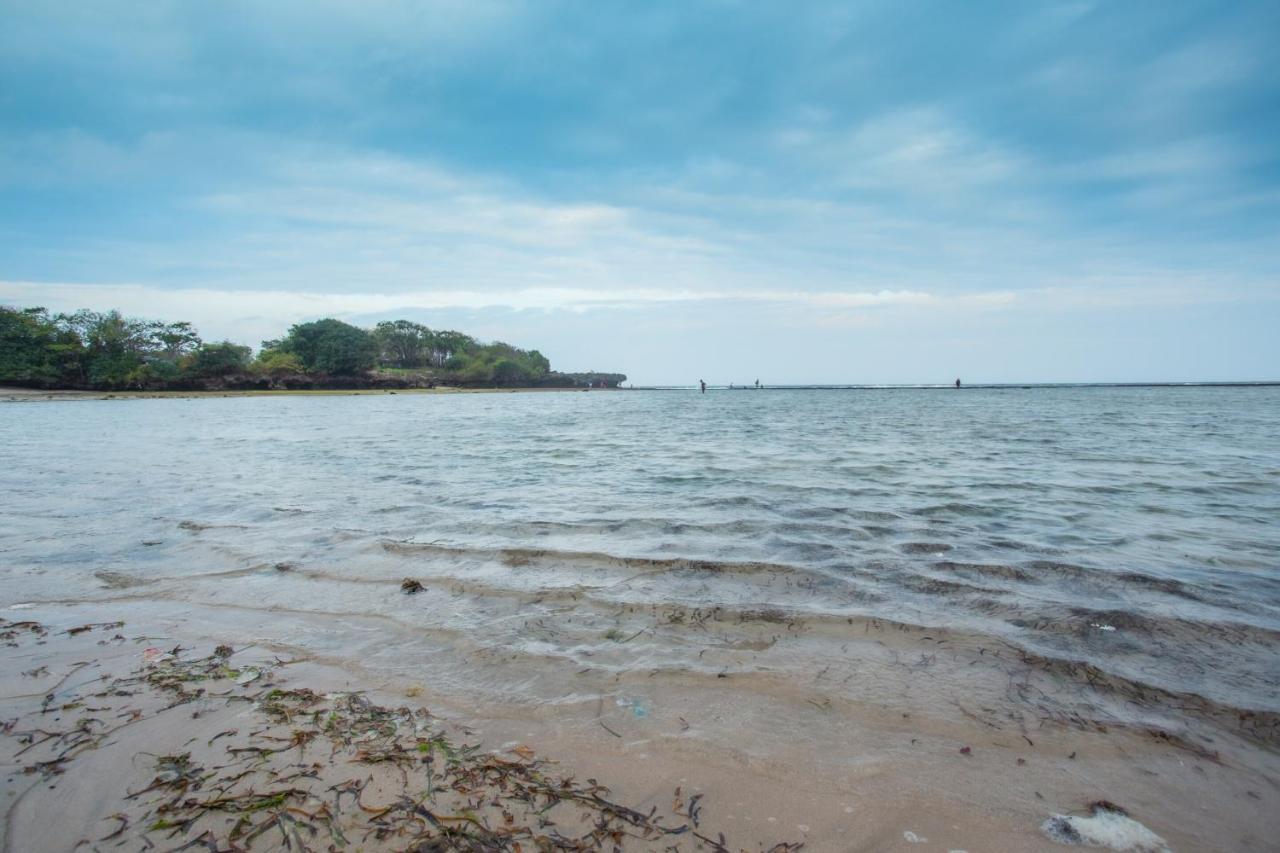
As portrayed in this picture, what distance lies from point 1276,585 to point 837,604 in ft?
15.6

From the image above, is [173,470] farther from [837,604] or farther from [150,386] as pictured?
[150,386]

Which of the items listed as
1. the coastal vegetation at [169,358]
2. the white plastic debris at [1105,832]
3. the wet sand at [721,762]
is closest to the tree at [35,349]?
the coastal vegetation at [169,358]

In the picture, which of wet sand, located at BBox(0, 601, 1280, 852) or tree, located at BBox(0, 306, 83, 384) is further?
tree, located at BBox(0, 306, 83, 384)

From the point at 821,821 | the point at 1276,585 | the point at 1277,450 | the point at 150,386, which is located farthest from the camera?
the point at 150,386

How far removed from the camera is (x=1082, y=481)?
12.6m

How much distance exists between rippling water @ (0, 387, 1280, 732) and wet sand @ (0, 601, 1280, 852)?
73 cm

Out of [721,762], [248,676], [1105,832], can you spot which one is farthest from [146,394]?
[1105,832]

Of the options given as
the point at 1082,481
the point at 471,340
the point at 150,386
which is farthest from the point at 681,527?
the point at 471,340

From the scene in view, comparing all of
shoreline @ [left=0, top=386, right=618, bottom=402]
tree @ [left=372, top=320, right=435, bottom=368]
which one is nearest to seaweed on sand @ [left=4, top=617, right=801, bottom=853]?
shoreline @ [left=0, top=386, right=618, bottom=402]

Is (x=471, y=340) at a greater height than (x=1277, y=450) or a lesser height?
greater

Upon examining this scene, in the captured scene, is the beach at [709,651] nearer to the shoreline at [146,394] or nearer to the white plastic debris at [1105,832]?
the white plastic debris at [1105,832]

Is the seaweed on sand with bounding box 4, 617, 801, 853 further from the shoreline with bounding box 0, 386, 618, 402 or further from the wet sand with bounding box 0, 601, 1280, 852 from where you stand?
the shoreline with bounding box 0, 386, 618, 402

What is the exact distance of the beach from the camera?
2.78 meters

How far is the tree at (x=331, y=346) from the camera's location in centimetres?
11694
